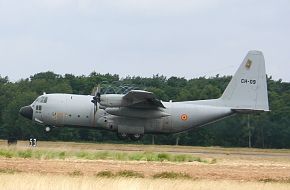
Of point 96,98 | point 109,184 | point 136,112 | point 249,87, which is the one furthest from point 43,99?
point 109,184

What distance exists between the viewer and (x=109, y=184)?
23.6 metres

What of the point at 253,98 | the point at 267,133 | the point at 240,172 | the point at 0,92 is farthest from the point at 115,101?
the point at 0,92

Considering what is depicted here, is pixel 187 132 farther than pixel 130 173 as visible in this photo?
Yes

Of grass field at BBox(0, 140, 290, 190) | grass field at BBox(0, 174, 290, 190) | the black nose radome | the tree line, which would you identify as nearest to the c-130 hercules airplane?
the black nose radome

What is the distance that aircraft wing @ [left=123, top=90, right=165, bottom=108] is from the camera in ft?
171

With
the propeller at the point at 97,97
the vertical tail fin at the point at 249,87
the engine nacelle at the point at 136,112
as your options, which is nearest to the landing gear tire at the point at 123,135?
the engine nacelle at the point at 136,112

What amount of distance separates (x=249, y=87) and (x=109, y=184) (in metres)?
33.9

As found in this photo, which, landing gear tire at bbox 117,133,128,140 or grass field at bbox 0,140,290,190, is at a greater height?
landing gear tire at bbox 117,133,128,140

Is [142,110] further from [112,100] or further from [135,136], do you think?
[112,100]

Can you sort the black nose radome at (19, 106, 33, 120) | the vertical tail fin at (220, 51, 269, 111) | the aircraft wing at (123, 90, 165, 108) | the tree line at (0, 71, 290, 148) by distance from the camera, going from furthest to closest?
the tree line at (0, 71, 290, 148) < the black nose radome at (19, 106, 33, 120) < the vertical tail fin at (220, 51, 269, 111) < the aircraft wing at (123, 90, 165, 108)

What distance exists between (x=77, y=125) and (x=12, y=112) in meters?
23.4

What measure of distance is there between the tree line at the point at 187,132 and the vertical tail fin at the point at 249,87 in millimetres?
4772

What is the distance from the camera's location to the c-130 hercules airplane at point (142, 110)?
53.8 metres

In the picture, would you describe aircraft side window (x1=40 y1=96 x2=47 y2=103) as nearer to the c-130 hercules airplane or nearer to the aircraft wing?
the c-130 hercules airplane
